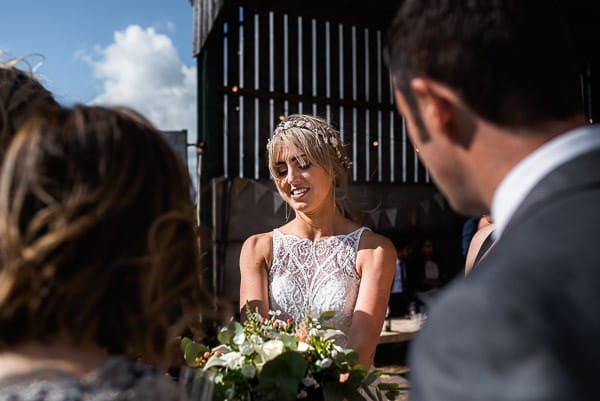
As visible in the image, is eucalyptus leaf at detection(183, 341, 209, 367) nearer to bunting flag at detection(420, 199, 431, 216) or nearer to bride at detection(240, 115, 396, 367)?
bride at detection(240, 115, 396, 367)

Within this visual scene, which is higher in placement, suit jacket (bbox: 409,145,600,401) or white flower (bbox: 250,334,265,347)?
suit jacket (bbox: 409,145,600,401)

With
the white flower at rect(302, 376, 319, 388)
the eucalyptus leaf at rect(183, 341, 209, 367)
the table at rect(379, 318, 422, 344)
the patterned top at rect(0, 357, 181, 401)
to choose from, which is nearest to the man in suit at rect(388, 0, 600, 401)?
the patterned top at rect(0, 357, 181, 401)

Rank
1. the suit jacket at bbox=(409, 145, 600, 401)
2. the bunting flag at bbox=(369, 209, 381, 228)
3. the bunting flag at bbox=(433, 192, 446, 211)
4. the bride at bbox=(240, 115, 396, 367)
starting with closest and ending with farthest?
the suit jacket at bbox=(409, 145, 600, 401) → the bride at bbox=(240, 115, 396, 367) → the bunting flag at bbox=(369, 209, 381, 228) → the bunting flag at bbox=(433, 192, 446, 211)

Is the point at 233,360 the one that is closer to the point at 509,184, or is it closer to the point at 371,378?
the point at 371,378

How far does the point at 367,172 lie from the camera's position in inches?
388

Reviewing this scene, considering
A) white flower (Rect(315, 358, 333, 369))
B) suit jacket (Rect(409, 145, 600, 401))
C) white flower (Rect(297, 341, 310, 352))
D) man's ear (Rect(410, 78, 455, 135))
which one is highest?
man's ear (Rect(410, 78, 455, 135))

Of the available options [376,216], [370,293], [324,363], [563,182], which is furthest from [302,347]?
[376,216]

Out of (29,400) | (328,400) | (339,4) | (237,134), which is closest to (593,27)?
(339,4)

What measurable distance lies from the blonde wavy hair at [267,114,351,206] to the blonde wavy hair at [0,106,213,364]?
1.49 metres

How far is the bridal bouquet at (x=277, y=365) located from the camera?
134 cm

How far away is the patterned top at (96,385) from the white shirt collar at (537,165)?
563 mm

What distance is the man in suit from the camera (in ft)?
2.06

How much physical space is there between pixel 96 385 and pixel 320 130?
1.77 metres

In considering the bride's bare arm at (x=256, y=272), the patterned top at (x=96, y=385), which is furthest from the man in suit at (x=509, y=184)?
the bride's bare arm at (x=256, y=272)
